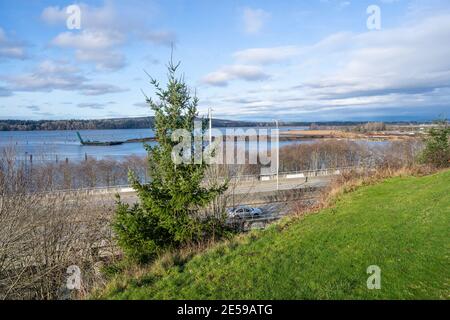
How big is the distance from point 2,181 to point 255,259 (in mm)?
9716

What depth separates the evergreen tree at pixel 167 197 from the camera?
1127 centimetres

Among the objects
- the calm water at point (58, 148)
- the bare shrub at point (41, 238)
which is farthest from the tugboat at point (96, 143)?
the bare shrub at point (41, 238)

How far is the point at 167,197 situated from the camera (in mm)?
12102

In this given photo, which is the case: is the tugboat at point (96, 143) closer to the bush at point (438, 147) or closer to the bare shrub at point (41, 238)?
the bare shrub at point (41, 238)

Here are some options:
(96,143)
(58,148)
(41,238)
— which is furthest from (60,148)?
(41,238)

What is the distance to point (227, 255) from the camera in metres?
9.09

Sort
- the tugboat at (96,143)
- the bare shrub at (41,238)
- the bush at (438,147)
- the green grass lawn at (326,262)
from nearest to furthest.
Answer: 1. the green grass lawn at (326,262)
2. the bare shrub at (41,238)
3. the bush at (438,147)
4. the tugboat at (96,143)

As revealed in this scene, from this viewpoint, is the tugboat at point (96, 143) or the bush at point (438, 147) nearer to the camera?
the bush at point (438, 147)

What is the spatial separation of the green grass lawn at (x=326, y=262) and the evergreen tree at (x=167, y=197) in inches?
79.2

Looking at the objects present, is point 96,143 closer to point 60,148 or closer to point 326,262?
point 60,148

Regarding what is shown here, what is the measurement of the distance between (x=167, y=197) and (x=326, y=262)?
19.9ft

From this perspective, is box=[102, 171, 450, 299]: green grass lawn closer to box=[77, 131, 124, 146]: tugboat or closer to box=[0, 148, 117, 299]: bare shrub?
box=[0, 148, 117, 299]: bare shrub

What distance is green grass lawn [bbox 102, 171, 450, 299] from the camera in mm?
6398
